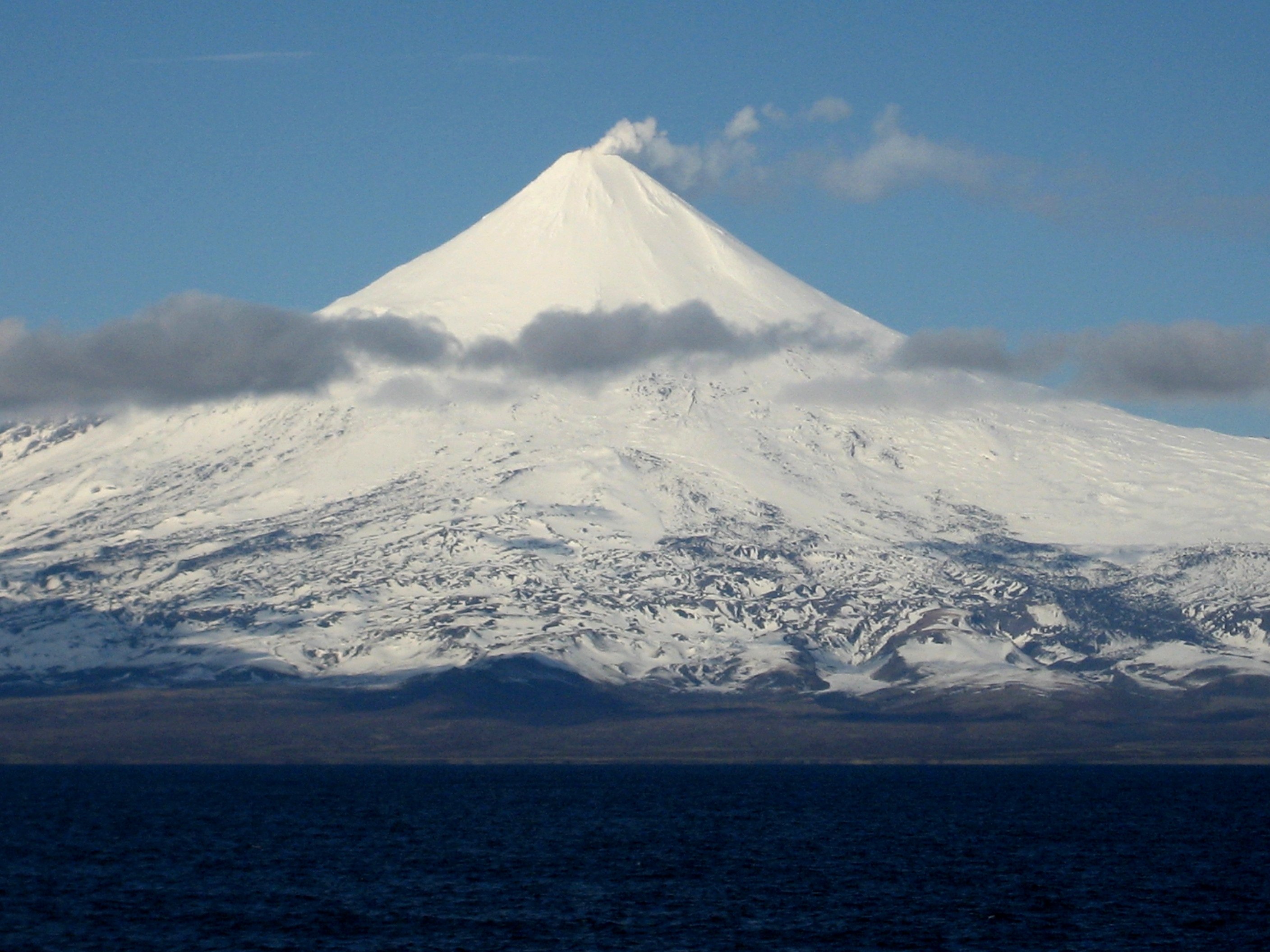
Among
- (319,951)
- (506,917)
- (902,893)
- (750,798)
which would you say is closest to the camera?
(319,951)

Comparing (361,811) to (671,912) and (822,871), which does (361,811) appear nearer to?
(822,871)

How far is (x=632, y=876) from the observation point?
102875mm

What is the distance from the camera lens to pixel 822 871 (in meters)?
106

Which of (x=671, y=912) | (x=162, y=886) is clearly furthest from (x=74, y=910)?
(x=671, y=912)

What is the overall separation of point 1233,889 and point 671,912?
29674 mm

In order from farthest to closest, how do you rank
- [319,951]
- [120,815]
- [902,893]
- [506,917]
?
[120,815]
[902,893]
[506,917]
[319,951]

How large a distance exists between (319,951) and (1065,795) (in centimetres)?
12748

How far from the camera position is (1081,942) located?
77.9 meters

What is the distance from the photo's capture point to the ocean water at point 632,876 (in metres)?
79.8

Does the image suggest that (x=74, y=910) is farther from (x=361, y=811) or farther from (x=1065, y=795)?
(x=1065, y=795)

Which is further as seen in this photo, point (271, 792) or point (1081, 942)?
point (271, 792)

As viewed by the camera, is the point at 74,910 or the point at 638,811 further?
the point at 638,811

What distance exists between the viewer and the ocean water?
7975 centimetres

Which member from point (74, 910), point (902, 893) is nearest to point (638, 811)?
point (902, 893)
